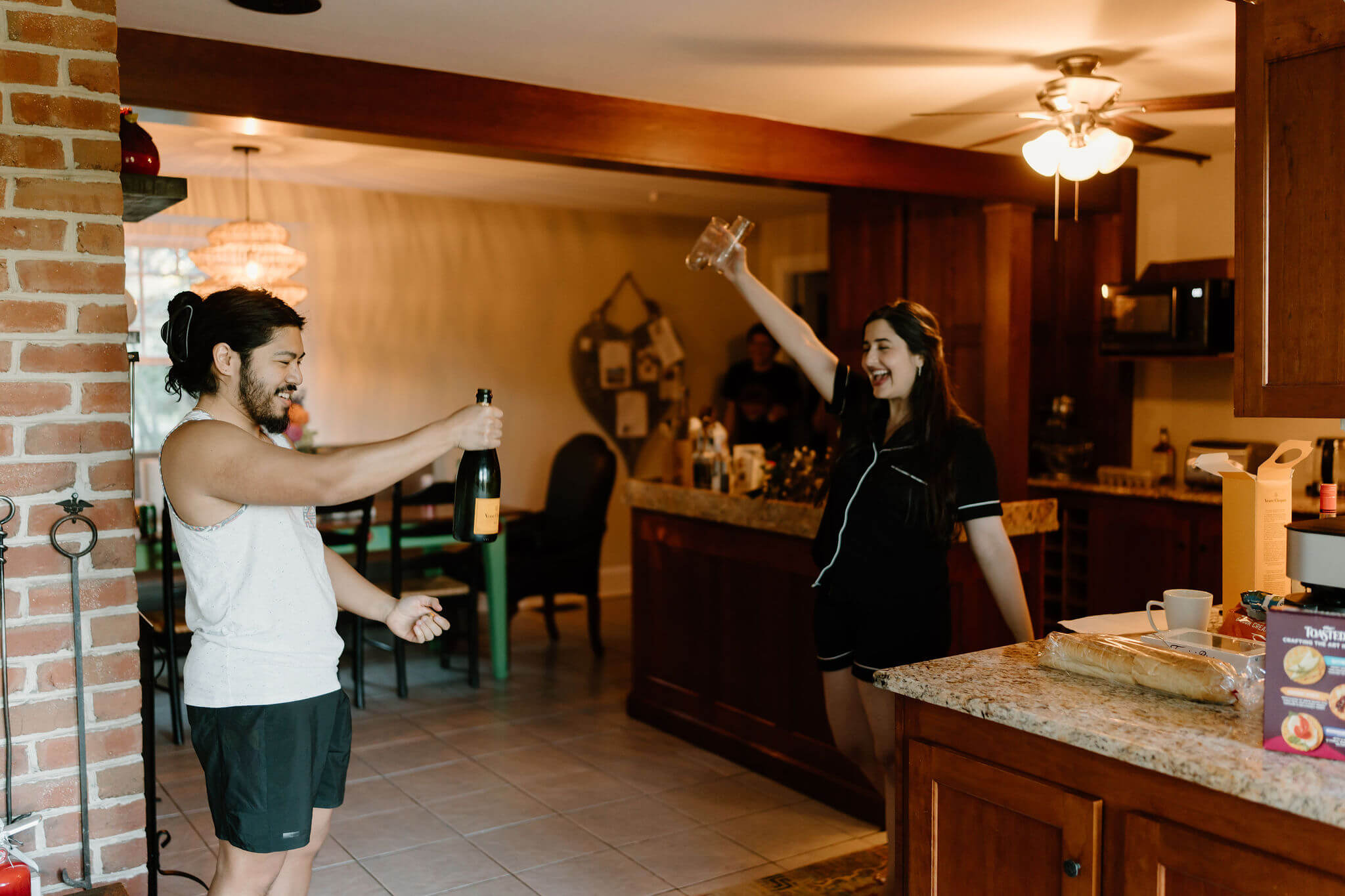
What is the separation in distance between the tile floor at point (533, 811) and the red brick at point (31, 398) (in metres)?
1.52

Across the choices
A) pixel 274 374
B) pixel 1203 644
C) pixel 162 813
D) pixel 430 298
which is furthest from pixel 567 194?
pixel 1203 644

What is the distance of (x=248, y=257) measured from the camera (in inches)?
190

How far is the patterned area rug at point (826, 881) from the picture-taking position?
9.49 feet

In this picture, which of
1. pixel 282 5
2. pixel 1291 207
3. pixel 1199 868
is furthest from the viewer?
pixel 282 5

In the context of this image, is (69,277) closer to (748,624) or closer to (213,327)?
(213,327)

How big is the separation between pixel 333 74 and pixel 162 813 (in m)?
2.37

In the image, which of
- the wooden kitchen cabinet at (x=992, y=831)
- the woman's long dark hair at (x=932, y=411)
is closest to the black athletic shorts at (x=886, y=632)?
the woman's long dark hair at (x=932, y=411)

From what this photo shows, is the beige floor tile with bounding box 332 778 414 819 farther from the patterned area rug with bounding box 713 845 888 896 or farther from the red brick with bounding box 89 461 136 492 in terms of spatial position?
the red brick with bounding box 89 461 136 492

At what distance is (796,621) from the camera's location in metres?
3.63

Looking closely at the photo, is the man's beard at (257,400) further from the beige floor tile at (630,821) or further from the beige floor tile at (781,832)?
the beige floor tile at (781,832)

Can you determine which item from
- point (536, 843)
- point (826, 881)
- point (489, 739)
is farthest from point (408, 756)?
point (826, 881)

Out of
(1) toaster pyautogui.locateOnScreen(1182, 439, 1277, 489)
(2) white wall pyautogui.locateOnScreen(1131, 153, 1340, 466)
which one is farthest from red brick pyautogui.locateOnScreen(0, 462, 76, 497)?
(2) white wall pyautogui.locateOnScreen(1131, 153, 1340, 466)

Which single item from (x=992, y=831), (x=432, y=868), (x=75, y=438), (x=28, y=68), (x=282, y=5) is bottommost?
(x=432, y=868)

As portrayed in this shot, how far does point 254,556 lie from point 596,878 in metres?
1.62
